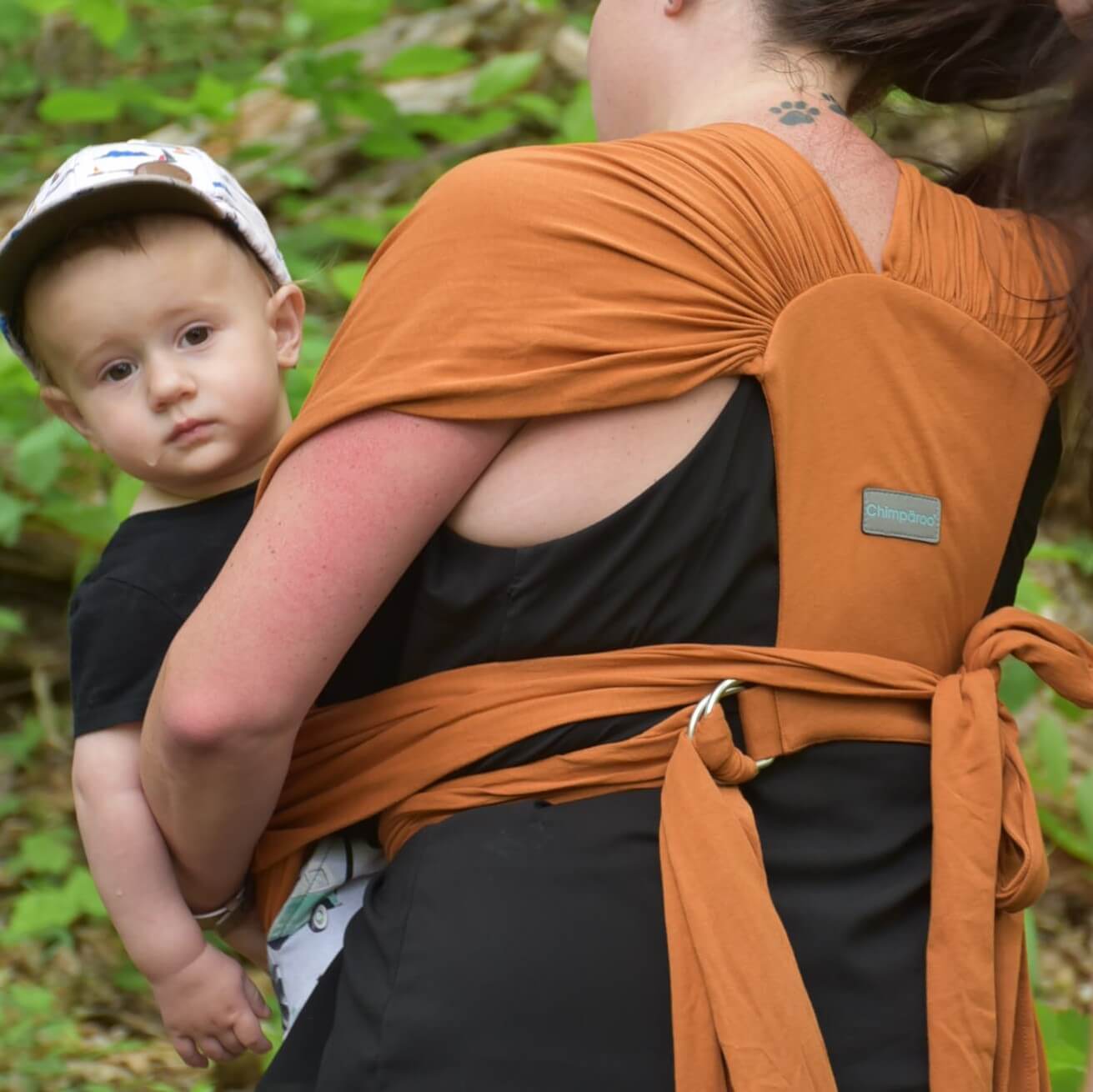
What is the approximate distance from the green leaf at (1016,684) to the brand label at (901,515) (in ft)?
3.76

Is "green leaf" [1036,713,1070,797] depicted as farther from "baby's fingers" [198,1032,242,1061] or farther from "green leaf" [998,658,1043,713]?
"baby's fingers" [198,1032,242,1061]

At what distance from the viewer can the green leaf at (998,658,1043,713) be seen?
244cm

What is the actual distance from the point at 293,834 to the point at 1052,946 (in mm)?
2556

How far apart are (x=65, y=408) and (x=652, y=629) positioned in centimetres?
81

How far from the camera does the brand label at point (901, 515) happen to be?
4.39 ft

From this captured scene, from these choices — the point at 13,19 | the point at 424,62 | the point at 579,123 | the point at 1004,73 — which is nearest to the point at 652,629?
the point at 1004,73

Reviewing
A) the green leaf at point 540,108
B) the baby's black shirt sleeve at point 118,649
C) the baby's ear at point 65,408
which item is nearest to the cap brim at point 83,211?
the baby's ear at point 65,408

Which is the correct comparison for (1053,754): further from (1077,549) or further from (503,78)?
(503,78)

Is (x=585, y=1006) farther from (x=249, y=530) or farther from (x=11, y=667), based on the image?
(x=11, y=667)

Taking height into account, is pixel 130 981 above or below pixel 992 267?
below

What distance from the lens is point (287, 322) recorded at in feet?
5.80

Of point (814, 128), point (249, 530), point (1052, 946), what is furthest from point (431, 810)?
point (1052, 946)

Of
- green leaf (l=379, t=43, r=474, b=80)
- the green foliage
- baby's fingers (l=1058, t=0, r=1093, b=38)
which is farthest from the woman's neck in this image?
green leaf (l=379, t=43, r=474, b=80)

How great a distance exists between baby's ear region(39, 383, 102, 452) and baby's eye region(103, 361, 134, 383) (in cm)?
8
